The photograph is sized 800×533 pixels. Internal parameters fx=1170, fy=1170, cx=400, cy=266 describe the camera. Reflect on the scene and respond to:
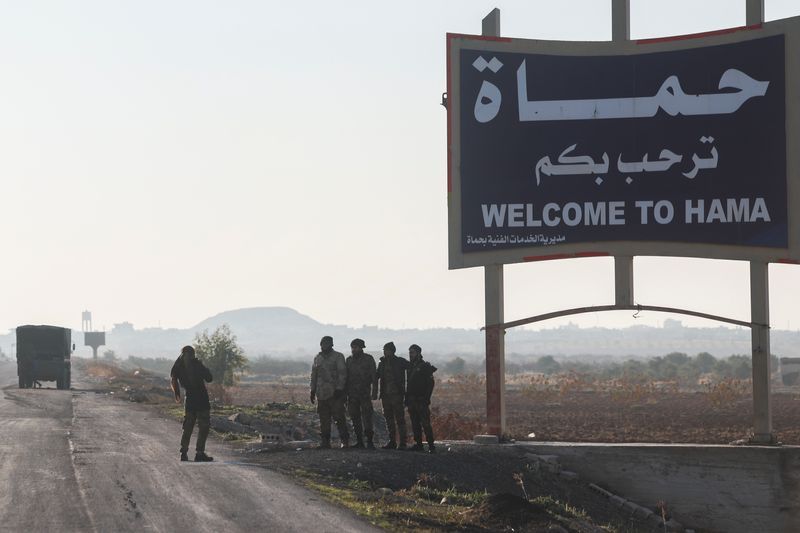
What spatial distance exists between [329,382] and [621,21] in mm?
8702

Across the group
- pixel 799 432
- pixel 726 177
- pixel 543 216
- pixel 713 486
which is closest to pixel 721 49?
pixel 726 177

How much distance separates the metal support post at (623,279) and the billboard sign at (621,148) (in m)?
0.20

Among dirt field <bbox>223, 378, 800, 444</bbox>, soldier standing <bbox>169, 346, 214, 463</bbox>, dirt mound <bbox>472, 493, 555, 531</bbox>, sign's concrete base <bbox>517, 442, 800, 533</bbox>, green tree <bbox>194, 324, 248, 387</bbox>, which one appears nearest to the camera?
dirt mound <bbox>472, 493, 555, 531</bbox>

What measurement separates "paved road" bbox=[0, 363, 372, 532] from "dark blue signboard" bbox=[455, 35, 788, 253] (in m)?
7.32

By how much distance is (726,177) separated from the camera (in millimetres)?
21297

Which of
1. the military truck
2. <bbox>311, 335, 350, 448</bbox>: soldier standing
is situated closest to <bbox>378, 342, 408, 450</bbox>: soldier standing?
<bbox>311, 335, 350, 448</bbox>: soldier standing

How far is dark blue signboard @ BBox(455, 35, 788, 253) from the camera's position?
21.2 metres

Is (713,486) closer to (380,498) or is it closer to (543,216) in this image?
(543,216)

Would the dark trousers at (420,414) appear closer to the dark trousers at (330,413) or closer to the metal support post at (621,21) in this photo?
the dark trousers at (330,413)

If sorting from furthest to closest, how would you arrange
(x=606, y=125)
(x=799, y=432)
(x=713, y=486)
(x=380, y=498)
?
(x=799, y=432) → (x=606, y=125) → (x=713, y=486) → (x=380, y=498)

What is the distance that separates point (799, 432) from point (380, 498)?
23.8 m

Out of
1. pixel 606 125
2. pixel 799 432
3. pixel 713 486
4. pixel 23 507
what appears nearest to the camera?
pixel 23 507

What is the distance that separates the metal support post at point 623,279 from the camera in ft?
71.1

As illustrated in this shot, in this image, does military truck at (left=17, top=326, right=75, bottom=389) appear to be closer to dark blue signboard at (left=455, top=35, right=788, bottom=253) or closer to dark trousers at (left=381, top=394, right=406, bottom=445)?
dark trousers at (left=381, top=394, right=406, bottom=445)
